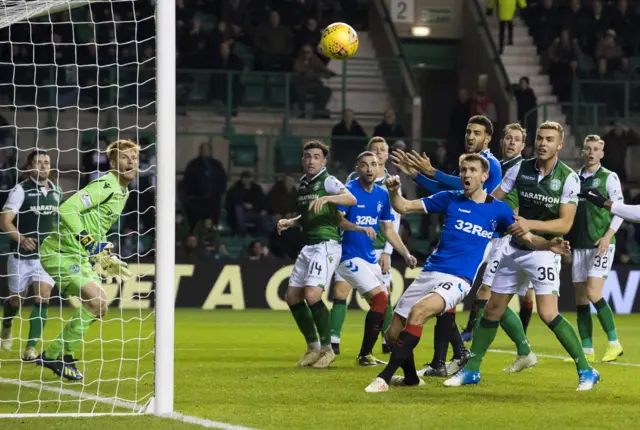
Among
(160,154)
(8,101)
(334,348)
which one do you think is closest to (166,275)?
(160,154)

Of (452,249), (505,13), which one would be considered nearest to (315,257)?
(452,249)

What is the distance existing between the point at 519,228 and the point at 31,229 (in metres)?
5.74

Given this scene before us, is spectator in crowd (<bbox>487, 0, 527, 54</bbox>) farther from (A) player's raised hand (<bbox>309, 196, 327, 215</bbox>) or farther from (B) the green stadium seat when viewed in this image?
(A) player's raised hand (<bbox>309, 196, 327, 215</bbox>)

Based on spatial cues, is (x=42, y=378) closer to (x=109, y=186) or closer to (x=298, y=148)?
(x=109, y=186)

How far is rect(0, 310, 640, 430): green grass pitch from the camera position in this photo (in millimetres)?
7477

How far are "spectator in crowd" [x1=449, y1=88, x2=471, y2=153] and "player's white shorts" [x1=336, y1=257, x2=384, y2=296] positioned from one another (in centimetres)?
1045

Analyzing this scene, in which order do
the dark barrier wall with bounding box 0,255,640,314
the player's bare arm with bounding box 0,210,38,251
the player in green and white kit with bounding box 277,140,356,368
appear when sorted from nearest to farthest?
the player in green and white kit with bounding box 277,140,356,368 < the player's bare arm with bounding box 0,210,38,251 < the dark barrier wall with bounding box 0,255,640,314

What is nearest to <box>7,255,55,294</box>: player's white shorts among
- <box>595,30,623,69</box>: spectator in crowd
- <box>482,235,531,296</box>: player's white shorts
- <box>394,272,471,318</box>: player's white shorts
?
<box>482,235,531,296</box>: player's white shorts

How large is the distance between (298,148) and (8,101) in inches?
193

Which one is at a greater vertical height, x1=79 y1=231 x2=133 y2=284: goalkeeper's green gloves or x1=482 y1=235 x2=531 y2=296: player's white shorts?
x1=79 y1=231 x2=133 y2=284: goalkeeper's green gloves

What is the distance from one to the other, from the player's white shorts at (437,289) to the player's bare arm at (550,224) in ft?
1.78

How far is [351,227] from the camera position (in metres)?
10.8

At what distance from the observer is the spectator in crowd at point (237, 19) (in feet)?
75.7

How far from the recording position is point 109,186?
9.70 m
